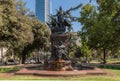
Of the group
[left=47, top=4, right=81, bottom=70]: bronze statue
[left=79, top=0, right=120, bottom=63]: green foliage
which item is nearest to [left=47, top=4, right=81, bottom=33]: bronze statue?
[left=47, top=4, right=81, bottom=70]: bronze statue

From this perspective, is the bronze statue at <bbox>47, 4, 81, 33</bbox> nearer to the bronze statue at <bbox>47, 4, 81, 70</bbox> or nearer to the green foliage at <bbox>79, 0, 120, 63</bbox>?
the bronze statue at <bbox>47, 4, 81, 70</bbox>

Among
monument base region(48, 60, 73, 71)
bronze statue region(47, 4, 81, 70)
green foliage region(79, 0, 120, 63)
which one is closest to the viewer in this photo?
monument base region(48, 60, 73, 71)

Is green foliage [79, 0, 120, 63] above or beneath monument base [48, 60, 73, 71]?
above

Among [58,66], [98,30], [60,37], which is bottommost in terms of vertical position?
[58,66]

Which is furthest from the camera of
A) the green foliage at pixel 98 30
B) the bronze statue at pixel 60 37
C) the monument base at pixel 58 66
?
the green foliage at pixel 98 30

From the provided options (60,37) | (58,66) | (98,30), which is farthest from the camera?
(98,30)

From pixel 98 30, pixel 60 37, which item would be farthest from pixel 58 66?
pixel 98 30

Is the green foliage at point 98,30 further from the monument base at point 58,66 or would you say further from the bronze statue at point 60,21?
the monument base at point 58,66

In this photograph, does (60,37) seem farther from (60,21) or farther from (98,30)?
(98,30)

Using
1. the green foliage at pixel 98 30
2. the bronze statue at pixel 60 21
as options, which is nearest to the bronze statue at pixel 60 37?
the bronze statue at pixel 60 21

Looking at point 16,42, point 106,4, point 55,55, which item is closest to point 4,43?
point 16,42

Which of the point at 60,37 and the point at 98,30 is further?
the point at 98,30

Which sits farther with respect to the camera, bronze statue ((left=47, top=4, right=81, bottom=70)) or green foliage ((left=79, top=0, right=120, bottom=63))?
green foliage ((left=79, top=0, right=120, bottom=63))

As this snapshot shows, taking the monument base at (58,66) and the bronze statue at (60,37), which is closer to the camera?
the monument base at (58,66)
